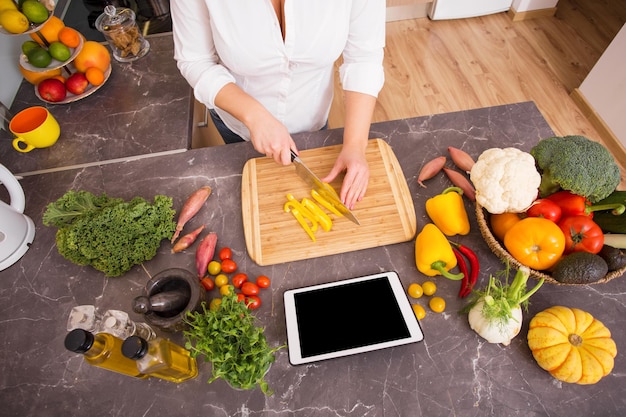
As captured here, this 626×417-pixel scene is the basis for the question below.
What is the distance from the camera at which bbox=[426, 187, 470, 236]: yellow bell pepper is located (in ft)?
3.10

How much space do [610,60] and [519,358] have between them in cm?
224

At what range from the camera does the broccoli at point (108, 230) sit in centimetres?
87

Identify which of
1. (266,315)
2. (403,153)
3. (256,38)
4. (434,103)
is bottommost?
(434,103)

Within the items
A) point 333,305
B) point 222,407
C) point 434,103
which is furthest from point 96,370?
point 434,103

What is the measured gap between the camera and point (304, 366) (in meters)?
0.83

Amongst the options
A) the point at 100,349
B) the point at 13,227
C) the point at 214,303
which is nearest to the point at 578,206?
the point at 214,303

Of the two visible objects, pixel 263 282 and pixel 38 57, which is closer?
pixel 263 282

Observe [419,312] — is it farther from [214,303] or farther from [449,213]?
[214,303]

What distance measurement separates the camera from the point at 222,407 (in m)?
0.80

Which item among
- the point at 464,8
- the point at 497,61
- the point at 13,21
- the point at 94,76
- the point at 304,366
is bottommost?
the point at 497,61

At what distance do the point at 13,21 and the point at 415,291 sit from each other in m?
1.39

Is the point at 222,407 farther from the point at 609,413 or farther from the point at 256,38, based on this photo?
the point at 256,38

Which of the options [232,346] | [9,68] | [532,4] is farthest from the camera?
[532,4]

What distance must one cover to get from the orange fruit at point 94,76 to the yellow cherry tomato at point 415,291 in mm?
1277
